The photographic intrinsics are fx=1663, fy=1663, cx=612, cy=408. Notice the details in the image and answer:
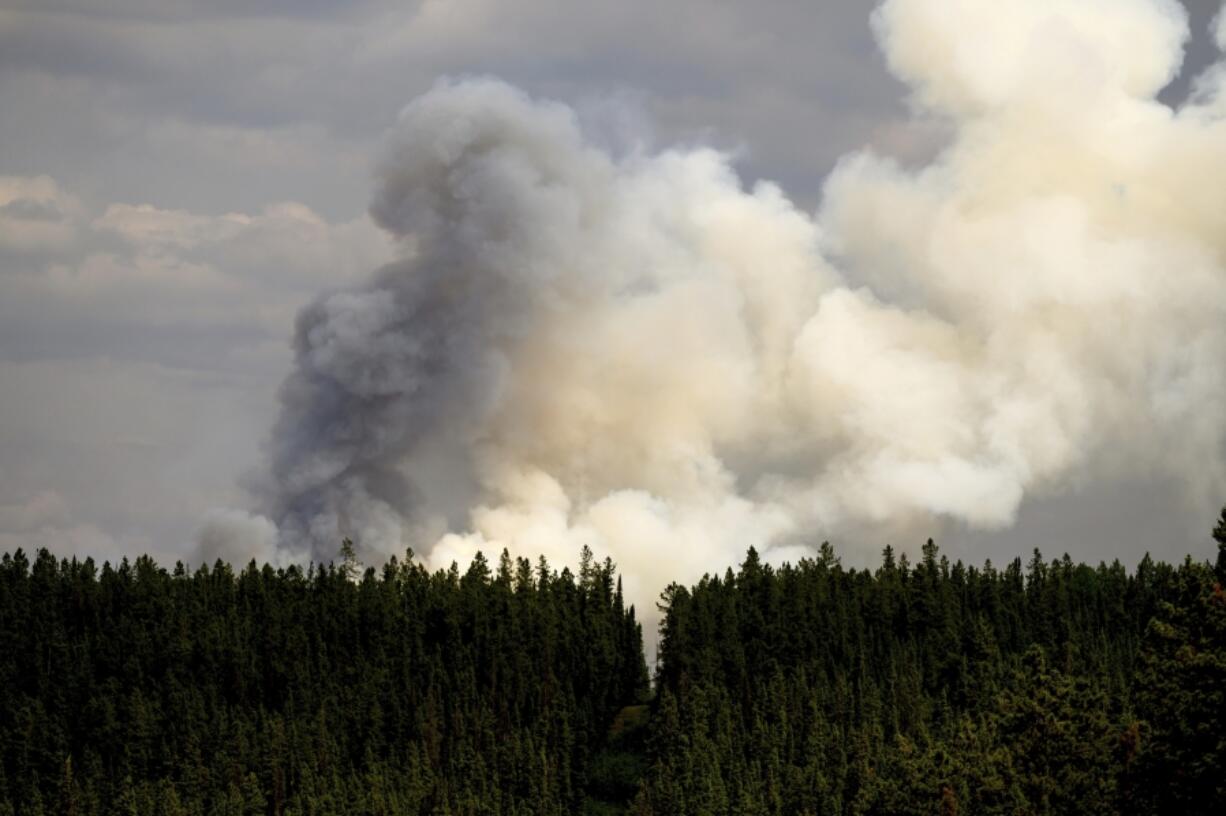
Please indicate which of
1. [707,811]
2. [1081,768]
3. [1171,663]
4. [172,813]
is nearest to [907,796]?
[1081,768]

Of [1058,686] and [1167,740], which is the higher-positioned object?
[1058,686]

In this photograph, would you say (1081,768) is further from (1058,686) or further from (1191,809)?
(1191,809)

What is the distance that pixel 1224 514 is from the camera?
73.2 meters

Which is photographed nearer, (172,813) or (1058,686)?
(1058,686)

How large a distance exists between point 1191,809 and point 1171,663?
8.11 metres

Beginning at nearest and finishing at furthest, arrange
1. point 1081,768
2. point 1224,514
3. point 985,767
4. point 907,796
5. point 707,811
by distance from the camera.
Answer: point 1224,514 → point 1081,768 → point 985,767 → point 907,796 → point 707,811

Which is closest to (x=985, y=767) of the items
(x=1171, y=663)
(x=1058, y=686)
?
(x=1058, y=686)

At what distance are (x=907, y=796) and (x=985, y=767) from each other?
11.6 m

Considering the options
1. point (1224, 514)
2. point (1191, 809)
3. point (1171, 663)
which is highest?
point (1224, 514)

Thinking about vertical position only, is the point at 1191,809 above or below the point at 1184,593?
below

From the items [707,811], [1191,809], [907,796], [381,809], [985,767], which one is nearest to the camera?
[1191,809]

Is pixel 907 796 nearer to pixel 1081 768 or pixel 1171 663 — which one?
pixel 1081 768

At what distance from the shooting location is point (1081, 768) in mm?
93812

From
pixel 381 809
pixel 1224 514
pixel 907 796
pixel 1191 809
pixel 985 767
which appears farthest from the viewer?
pixel 381 809
